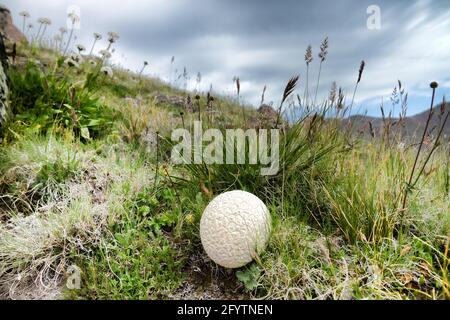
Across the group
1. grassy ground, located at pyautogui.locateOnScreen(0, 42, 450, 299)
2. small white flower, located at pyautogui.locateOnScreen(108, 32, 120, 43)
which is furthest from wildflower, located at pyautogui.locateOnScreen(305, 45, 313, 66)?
small white flower, located at pyautogui.locateOnScreen(108, 32, 120, 43)

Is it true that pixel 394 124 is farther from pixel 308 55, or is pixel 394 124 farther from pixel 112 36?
pixel 112 36

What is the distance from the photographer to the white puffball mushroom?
2465 millimetres

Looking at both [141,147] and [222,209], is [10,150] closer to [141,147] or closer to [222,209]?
[141,147]

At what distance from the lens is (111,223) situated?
3.15 metres

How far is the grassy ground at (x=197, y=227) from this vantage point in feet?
8.38

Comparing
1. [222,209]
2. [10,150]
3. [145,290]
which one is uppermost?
[10,150]

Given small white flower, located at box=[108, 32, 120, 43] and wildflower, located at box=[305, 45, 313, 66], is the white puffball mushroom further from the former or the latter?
small white flower, located at box=[108, 32, 120, 43]

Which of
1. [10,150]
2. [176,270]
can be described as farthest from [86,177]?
[176,270]

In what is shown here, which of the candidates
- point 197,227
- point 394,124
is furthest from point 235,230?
point 394,124

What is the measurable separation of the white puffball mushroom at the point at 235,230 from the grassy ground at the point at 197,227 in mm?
190

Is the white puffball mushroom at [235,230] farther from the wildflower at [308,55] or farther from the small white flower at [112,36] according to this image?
the small white flower at [112,36]

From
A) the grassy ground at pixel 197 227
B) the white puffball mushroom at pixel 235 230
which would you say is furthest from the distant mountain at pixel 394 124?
the white puffball mushroom at pixel 235 230

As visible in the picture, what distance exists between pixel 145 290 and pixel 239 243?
87 centimetres

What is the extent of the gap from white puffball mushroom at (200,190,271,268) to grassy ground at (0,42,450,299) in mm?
190
